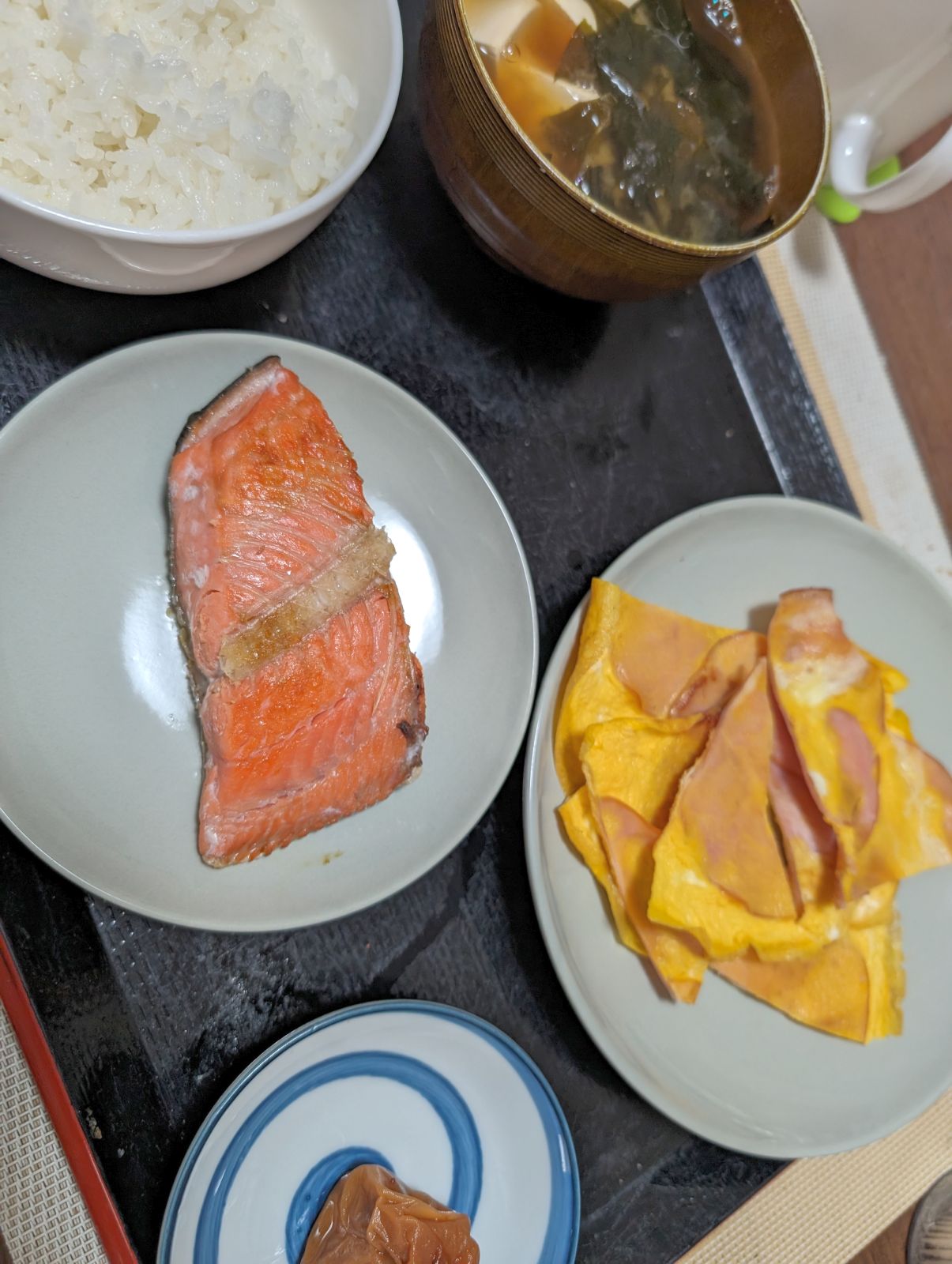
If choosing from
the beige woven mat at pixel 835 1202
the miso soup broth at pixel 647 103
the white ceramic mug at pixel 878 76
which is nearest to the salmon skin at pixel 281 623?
the miso soup broth at pixel 647 103

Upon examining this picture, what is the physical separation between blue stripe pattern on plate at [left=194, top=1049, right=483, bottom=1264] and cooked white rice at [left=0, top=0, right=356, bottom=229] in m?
0.78

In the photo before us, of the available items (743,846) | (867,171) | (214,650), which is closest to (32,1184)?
(214,650)

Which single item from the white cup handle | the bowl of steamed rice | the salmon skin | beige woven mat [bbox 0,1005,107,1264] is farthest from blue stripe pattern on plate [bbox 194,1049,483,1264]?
the white cup handle

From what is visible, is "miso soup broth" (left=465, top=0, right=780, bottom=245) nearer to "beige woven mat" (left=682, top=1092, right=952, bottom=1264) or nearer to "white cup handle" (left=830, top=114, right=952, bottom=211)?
"white cup handle" (left=830, top=114, right=952, bottom=211)

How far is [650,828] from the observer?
104 cm

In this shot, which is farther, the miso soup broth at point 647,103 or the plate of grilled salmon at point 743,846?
the plate of grilled salmon at point 743,846

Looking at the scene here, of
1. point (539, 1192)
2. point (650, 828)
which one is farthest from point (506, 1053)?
point (650, 828)

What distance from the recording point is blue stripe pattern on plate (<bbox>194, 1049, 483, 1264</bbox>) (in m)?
0.85

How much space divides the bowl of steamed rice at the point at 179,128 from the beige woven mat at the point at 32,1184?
0.68m

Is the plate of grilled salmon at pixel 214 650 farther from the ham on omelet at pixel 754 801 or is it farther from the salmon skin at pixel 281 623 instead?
the ham on omelet at pixel 754 801

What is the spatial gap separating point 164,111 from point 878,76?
990 millimetres

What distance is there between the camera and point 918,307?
5.02ft

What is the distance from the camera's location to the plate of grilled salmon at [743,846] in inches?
40.0

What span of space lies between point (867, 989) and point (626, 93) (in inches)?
38.7
